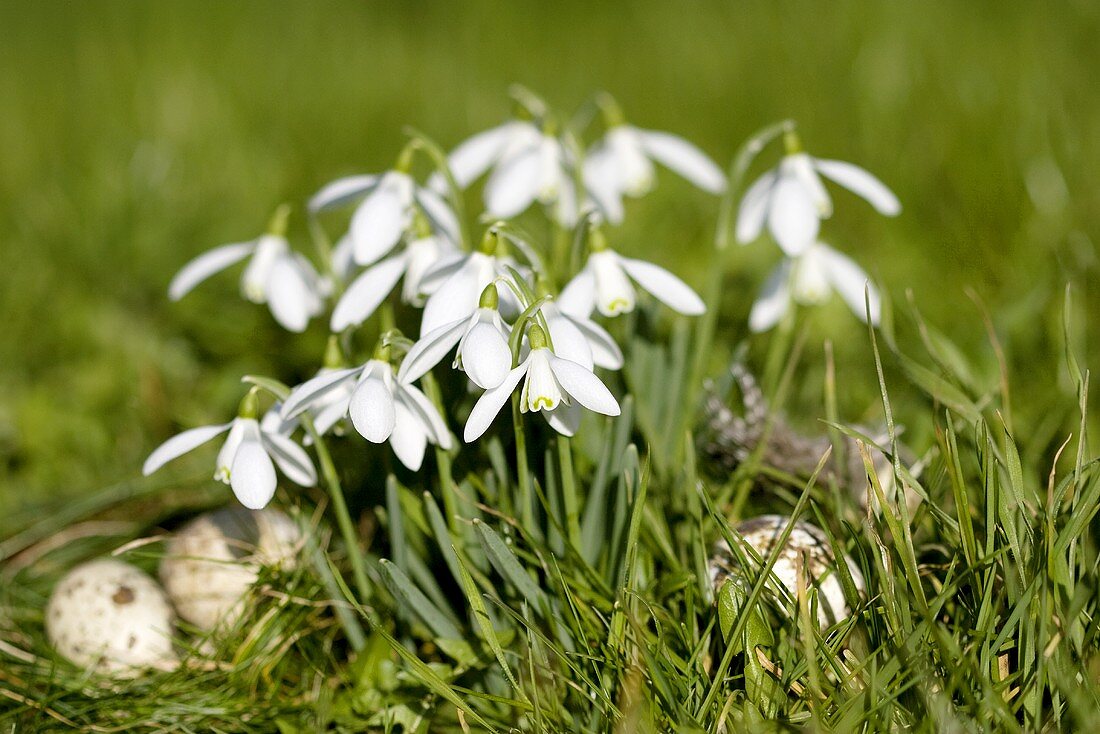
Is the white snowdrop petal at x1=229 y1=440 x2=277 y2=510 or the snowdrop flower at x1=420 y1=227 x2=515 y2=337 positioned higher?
the snowdrop flower at x1=420 y1=227 x2=515 y2=337

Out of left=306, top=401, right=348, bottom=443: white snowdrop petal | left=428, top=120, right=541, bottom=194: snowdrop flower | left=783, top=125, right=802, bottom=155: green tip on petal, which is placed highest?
left=783, top=125, right=802, bottom=155: green tip on petal

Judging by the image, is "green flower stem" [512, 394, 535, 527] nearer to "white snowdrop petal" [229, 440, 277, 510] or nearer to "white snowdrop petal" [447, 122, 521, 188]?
"white snowdrop petal" [229, 440, 277, 510]

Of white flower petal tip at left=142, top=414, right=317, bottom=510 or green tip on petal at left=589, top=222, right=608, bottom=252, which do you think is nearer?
white flower petal tip at left=142, top=414, right=317, bottom=510

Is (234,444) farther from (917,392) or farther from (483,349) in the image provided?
(917,392)

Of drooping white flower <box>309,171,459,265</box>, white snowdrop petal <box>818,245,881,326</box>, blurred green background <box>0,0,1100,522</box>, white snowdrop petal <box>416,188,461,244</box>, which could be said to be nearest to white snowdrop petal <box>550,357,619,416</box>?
drooping white flower <box>309,171,459,265</box>

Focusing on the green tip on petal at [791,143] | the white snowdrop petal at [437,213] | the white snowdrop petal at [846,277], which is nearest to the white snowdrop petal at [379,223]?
the white snowdrop petal at [437,213]

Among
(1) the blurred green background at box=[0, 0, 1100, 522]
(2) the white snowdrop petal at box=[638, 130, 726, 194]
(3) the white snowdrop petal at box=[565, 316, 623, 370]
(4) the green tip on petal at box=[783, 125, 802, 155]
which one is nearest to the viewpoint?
(3) the white snowdrop petal at box=[565, 316, 623, 370]

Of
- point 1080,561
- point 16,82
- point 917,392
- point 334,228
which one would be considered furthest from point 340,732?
point 16,82
